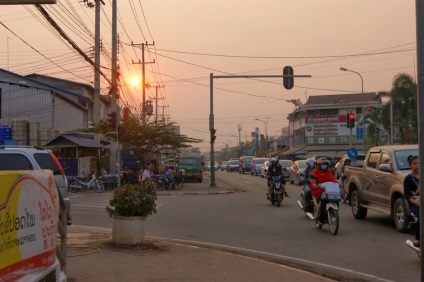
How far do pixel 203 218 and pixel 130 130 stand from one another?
2060 centimetres

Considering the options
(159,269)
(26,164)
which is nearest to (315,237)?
(159,269)

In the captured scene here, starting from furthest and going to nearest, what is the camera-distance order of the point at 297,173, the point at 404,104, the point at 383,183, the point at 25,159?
the point at 404,104
the point at 297,173
the point at 383,183
the point at 25,159

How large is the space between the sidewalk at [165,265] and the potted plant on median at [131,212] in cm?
23

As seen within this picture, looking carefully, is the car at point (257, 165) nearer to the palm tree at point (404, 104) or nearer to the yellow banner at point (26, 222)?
the palm tree at point (404, 104)

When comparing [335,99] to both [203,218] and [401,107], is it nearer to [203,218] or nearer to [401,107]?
[401,107]

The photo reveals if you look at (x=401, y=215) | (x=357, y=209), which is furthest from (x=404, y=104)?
(x=401, y=215)

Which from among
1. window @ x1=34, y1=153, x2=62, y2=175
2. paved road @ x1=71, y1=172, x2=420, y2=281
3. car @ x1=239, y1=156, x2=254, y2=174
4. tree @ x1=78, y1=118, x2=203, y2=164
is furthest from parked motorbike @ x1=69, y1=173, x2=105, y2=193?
car @ x1=239, y1=156, x2=254, y2=174

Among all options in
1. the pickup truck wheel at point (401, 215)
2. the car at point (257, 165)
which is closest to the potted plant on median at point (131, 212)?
the pickup truck wheel at point (401, 215)

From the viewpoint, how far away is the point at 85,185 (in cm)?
2872

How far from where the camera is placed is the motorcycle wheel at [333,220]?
11.7 m

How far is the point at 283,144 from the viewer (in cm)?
9825

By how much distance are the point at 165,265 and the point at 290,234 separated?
4.65 m

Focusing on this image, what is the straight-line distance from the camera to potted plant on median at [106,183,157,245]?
9.94m

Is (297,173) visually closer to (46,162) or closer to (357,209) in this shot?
(357,209)
